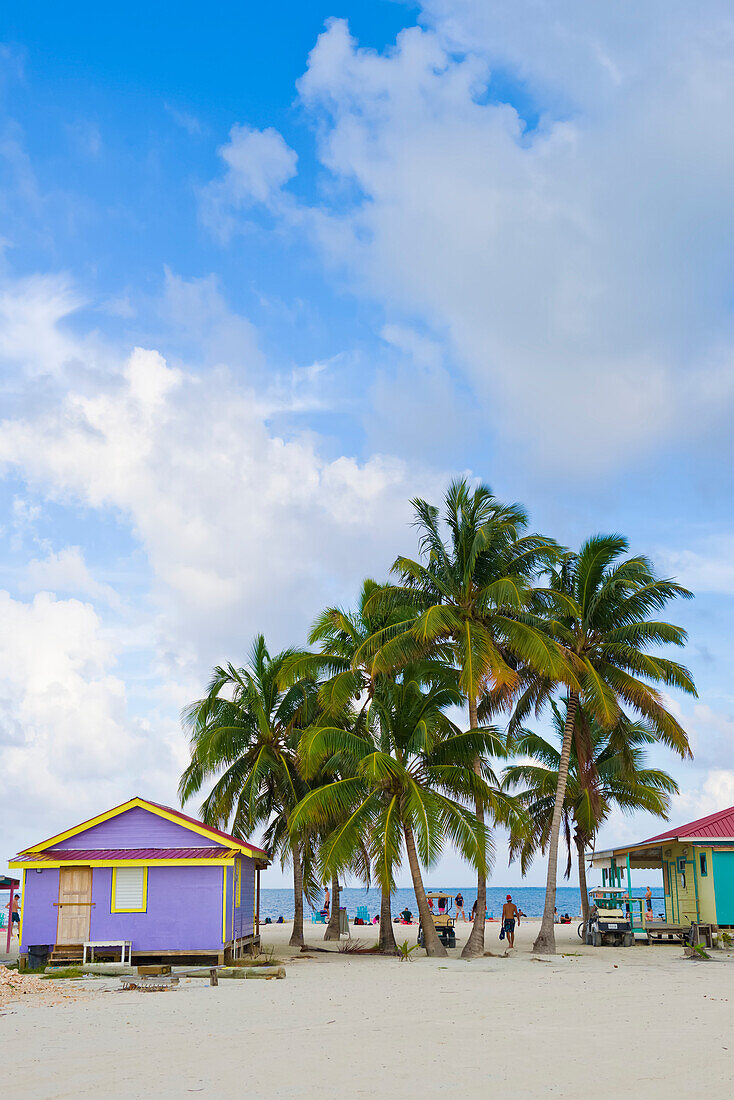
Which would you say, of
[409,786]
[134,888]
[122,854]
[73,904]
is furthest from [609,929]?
[73,904]

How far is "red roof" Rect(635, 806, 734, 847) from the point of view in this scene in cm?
2914

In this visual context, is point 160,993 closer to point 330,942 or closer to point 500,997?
point 500,997

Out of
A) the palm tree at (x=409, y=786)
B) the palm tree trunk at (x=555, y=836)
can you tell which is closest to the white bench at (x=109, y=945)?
the palm tree at (x=409, y=786)

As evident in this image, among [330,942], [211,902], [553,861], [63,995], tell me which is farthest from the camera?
[330,942]

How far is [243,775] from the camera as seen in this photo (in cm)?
2997

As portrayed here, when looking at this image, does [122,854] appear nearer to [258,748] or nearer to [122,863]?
[122,863]

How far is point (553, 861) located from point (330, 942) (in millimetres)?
9591

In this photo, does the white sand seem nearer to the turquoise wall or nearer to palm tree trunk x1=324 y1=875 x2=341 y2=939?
the turquoise wall

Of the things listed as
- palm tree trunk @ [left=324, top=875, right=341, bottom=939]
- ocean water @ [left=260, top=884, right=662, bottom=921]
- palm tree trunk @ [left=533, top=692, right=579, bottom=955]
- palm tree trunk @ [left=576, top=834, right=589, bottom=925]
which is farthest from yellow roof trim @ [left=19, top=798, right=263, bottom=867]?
ocean water @ [left=260, top=884, right=662, bottom=921]

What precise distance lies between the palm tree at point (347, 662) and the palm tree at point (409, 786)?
37.2 inches

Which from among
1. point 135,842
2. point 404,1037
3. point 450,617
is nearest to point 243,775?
point 135,842

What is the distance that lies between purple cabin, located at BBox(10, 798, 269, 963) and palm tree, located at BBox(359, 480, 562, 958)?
6137 millimetres

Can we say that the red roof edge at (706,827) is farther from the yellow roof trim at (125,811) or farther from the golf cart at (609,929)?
the yellow roof trim at (125,811)

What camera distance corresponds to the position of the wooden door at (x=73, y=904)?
23000mm
